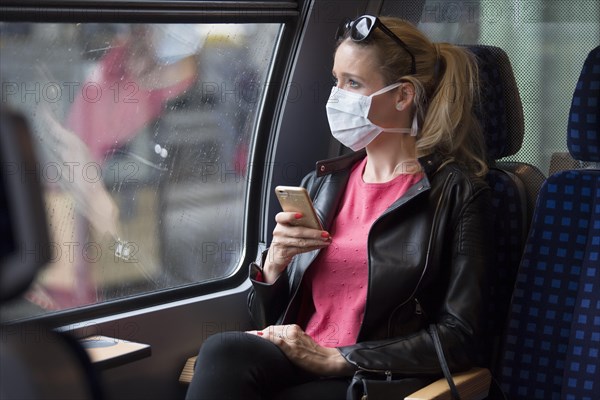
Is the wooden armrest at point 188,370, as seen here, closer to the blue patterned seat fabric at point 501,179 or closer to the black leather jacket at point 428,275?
the black leather jacket at point 428,275

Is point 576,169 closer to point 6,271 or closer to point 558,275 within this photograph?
point 558,275

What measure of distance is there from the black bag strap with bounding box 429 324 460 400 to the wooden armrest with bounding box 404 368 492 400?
0.03 feet

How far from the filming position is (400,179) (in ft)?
7.73

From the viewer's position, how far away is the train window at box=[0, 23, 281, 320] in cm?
236

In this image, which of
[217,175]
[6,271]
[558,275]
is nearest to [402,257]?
[558,275]

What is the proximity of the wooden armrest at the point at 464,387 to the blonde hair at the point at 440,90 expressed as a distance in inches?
21.3

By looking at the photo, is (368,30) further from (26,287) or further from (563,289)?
(26,287)

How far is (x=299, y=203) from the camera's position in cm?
222

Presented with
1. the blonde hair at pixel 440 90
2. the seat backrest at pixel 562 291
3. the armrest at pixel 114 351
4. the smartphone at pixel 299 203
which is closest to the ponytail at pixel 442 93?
the blonde hair at pixel 440 90

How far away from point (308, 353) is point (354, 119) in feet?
2.12

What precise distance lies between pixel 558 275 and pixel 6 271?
5.50ft

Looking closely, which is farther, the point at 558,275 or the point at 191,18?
the point at 191,18

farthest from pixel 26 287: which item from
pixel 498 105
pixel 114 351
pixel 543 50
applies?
pixel 543 50

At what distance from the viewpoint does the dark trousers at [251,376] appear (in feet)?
6.70
